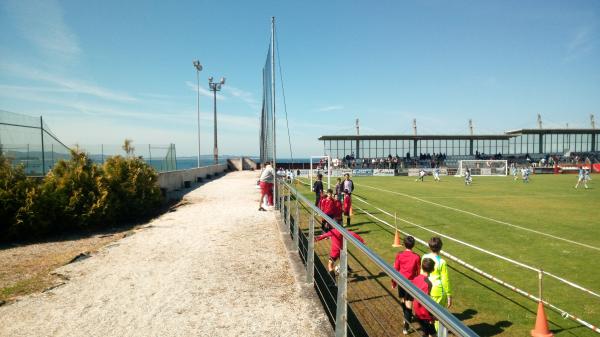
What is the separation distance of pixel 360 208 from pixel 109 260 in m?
12.4

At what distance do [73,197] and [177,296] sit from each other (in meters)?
8.15

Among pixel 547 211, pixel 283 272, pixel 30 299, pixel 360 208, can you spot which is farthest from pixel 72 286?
pixel 547 211

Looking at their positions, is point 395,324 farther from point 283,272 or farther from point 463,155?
point 463,155

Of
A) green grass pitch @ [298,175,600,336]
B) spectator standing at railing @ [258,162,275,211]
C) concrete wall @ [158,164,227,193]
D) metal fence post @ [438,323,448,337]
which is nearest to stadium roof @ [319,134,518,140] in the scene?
concrete wall @ [158,164,227,193]

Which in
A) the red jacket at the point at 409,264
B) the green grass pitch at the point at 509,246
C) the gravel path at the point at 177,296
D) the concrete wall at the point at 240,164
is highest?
the concrete wall at the point at 240,164

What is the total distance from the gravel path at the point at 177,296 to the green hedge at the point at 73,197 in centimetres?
361

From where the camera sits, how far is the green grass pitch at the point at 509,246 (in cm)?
575

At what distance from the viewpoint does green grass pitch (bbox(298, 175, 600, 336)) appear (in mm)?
5750

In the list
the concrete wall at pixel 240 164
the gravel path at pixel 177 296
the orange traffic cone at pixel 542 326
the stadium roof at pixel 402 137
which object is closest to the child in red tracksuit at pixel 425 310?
the gravel path at pixel 177 296

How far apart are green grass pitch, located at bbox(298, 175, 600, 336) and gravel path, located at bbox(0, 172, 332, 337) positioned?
9.88 feet

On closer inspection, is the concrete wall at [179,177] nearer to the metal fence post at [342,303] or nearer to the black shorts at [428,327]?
the black shorts at [428,327]

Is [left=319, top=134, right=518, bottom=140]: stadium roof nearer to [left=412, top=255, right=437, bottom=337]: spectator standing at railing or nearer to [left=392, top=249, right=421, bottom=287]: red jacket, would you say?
[left=392, top=249, right=421, bottom=287]: red jacket

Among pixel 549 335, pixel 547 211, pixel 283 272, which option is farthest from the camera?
pixel 547 211

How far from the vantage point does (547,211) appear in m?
16.5
